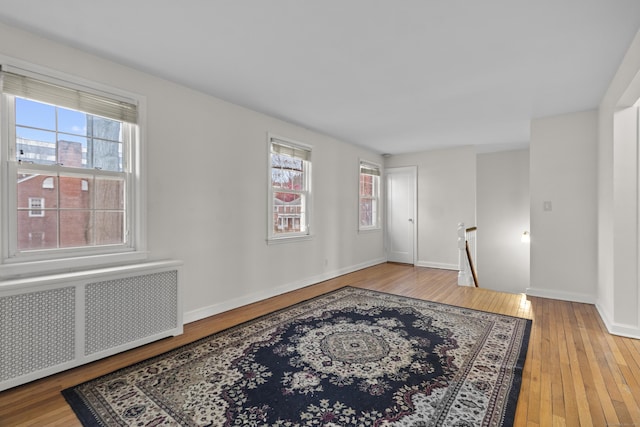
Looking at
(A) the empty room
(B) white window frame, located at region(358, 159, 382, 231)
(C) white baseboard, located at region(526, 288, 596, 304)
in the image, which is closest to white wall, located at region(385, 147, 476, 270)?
(B) white window frame, located at region(358, 159, 382, 231)

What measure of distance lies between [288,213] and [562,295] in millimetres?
3886

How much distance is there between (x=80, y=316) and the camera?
2316 millimetres

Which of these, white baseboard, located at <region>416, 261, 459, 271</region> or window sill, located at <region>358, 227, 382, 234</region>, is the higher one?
window sill, located at <region>358, 227, 382, 234</region>

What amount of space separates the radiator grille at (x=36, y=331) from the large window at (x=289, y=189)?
2304mm

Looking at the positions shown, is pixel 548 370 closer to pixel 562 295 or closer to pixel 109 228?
pixel 562 295

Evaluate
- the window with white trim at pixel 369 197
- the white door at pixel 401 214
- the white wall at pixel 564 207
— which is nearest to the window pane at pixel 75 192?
the window with white trim at pixel 369 197

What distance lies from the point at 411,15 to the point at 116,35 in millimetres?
2139

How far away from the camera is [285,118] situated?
4312mm

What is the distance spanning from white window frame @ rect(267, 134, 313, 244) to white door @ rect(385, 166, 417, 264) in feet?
8.83

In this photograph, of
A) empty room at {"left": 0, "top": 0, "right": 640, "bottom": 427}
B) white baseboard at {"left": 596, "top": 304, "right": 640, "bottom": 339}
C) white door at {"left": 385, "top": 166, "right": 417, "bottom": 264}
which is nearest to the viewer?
empty room at {"left": 0, "top": 0, "right": 640, "bottom": 427}

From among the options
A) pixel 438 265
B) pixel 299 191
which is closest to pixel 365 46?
pixel 299 191

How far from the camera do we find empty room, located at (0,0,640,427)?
1974 mm

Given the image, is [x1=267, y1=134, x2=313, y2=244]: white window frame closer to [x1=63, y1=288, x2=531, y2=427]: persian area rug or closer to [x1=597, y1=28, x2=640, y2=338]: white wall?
[x1=63, y1=288, x2=531, y2=427]: persian area rug

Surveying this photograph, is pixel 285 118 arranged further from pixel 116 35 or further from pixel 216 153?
pixel 116 35
